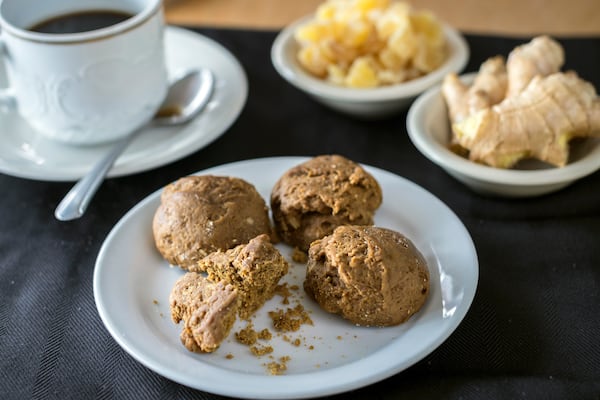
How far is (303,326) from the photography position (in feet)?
3.52

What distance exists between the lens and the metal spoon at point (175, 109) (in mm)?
1338

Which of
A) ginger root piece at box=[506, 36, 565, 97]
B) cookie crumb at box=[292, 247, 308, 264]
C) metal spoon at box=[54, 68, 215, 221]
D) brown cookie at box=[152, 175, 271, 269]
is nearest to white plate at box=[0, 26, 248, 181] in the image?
metal spoon at box=[54, 68, 215, 221]

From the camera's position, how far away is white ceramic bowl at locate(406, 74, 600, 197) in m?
1.30

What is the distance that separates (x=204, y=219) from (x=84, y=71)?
0.44m

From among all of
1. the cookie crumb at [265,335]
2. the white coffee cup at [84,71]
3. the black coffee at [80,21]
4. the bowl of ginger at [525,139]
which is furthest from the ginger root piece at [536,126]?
the black coffee at [80,21]

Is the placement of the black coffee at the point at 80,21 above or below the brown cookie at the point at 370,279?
above

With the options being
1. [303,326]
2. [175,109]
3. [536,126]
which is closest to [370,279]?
[303,326]

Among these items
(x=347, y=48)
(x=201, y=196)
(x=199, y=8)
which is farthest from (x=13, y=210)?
(x=199, y=8)

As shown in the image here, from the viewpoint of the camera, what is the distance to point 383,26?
1.61 meters

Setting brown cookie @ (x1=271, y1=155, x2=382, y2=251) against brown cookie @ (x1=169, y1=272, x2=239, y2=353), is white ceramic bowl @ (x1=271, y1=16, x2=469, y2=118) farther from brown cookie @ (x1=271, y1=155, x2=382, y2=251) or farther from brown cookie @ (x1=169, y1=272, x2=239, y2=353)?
brown cookie @ (x1=169, y1=272, x2=239, y2=353)

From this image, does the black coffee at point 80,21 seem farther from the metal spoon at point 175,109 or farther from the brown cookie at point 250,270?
the brown cookie at point 250,270

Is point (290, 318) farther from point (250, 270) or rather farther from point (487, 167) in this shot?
point (487, 167)

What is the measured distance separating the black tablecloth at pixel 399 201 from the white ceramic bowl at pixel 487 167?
56mm

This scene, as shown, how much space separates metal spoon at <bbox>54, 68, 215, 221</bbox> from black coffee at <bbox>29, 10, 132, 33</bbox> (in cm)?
22
